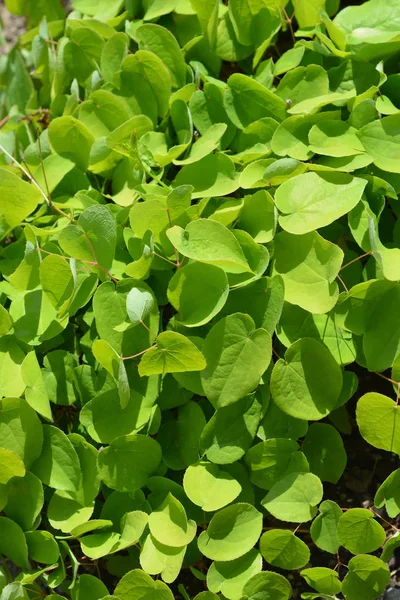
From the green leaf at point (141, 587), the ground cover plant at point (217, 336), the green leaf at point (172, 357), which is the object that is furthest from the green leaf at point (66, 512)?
the green leaf at point (172, 357)

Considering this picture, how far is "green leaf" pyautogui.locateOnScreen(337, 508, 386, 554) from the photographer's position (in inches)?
33.8

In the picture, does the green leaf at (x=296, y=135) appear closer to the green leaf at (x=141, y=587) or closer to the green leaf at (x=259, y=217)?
the green leaf at (x=259, y=217)

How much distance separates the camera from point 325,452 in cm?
94

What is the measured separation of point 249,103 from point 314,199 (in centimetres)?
25

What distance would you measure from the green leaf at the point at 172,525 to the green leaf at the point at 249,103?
24.0 inches

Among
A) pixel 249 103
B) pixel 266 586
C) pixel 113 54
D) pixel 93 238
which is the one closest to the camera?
pixel 266 586

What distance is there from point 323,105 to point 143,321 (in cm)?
44

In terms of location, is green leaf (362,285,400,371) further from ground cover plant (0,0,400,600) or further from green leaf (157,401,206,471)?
green leaf (157,401,206,471)

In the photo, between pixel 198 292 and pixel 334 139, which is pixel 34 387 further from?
pixel 334 139

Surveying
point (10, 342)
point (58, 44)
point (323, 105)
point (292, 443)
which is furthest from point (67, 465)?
point (58, 44)

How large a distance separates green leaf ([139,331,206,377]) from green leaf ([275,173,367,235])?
212 millimetres

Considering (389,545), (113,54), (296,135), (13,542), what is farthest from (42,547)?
(113,54)

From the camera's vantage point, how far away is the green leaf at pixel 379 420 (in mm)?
856

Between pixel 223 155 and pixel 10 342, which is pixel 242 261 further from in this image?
pixel 10 342
